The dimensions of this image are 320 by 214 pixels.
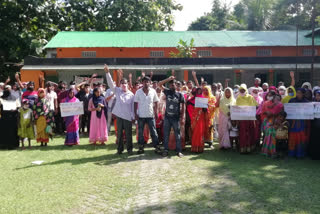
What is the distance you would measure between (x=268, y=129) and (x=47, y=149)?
19.0 feet

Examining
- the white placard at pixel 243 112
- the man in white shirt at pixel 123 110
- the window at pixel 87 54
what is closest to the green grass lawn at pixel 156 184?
the man in white shirt at pixel 123 110

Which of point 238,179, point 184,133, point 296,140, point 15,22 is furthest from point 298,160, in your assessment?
point 15,22

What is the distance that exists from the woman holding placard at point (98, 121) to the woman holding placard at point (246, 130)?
3.78 m

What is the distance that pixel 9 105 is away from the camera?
8.09 meters

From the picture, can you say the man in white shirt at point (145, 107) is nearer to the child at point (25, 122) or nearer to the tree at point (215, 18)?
the child at point (25, 122)

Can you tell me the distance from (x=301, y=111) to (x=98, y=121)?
17.6ft

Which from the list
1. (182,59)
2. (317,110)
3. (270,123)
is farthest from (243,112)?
(182,59)

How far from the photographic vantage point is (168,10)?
100ft

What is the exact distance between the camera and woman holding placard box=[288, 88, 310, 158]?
22.4ft

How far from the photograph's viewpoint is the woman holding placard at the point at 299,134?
6.84 metres

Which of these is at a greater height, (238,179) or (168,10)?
(168,10)

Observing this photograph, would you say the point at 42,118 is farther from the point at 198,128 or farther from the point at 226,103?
the point at 226,103

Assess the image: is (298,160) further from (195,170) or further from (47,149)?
(47,149)

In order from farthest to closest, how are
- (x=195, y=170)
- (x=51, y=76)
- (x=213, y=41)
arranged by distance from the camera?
(x=213, y=41)
(x=51, y=76)
(x=195, y=170)
